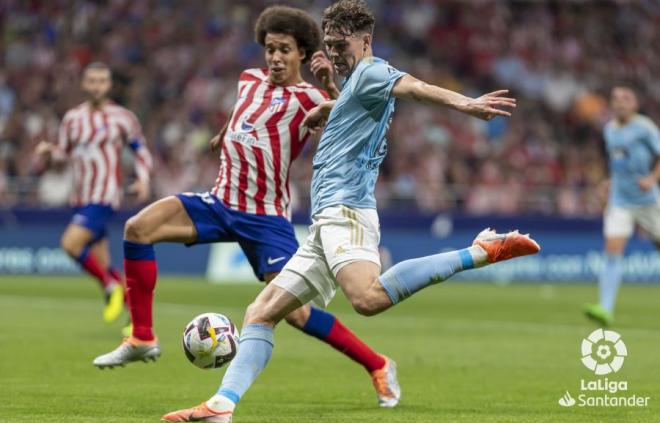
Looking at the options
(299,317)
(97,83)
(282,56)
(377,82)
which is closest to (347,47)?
(377,82)

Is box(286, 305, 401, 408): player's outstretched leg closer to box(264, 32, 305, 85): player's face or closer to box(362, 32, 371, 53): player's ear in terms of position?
box(264, 32, 305, 85): player's face

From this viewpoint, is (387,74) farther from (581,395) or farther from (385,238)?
(385,238)

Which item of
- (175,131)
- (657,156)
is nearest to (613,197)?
(657,156)

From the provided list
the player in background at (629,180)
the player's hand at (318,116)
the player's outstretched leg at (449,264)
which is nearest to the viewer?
the player's outstretched leg at (449,264)

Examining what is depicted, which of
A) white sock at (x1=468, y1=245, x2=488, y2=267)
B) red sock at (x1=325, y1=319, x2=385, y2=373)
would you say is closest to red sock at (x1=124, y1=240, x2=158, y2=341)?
red sock at (x1=325, y1=319, x2=385, y2=373)

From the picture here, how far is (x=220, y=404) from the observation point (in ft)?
21.8

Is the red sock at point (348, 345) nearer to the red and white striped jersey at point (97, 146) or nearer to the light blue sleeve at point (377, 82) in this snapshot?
the light blue sleeve at point (377, 82)

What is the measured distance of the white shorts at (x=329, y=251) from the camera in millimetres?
7008

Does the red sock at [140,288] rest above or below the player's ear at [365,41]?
below

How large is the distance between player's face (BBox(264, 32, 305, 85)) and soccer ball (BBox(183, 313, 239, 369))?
1.94 meters

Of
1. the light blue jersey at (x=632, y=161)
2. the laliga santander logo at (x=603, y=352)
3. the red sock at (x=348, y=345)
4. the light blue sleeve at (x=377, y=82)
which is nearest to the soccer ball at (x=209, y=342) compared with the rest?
the red sock at (x=348, y=345)

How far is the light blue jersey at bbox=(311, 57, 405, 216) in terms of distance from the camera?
707cm

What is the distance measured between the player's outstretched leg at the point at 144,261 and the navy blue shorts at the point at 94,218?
507cm

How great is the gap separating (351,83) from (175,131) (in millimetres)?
18357
